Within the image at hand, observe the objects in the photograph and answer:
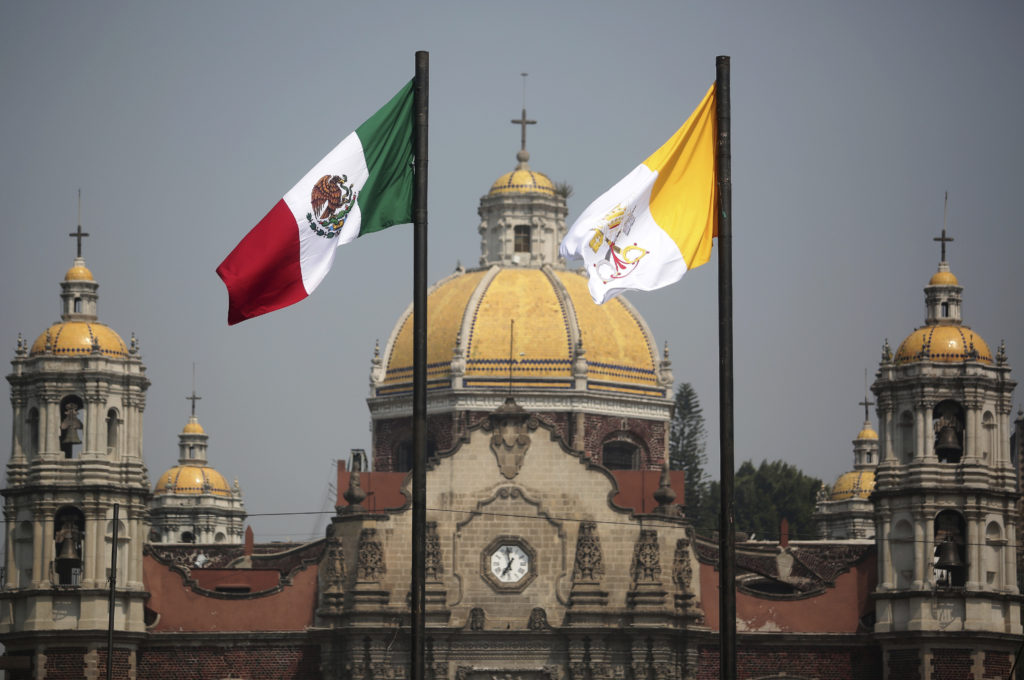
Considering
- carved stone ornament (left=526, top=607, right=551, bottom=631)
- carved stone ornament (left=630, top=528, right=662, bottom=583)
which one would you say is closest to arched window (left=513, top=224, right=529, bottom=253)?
carved stone ornament (left=630, top=528, right=662, bottom=583)

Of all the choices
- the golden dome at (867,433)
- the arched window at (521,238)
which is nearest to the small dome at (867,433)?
the golden dome at (867,433)

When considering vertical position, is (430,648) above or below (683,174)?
below

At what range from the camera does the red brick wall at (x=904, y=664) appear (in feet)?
Answer: 222

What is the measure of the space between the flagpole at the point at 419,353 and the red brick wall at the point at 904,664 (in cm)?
3983

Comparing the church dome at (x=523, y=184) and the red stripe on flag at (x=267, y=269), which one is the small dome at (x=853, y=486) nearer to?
the church dome at (x=523, y=184)

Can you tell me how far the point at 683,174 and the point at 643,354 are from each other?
51861 mm

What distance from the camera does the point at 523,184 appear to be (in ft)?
276

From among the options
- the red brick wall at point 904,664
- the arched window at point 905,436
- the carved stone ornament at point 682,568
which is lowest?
the red brick wall at point 904,664

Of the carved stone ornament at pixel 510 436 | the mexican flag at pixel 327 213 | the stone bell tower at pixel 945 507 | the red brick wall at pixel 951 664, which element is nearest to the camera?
the mexican flag at pixel 327 213

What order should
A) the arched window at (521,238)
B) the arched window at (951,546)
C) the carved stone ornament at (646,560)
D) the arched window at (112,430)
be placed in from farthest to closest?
the arched window at (521,238) < the arched window at (112,430) < the carved stone ornament at (646,560) < the arched window at (951,546)

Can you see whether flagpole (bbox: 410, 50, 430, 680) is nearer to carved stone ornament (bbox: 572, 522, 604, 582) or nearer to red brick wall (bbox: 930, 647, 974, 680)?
red brick wall (bbox: 930, 647, 974, 680)

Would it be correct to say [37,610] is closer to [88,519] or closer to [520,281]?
[88,519]

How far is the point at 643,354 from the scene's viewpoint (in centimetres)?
8200

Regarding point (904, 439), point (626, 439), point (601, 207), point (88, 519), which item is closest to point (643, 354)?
point (626, 439)
